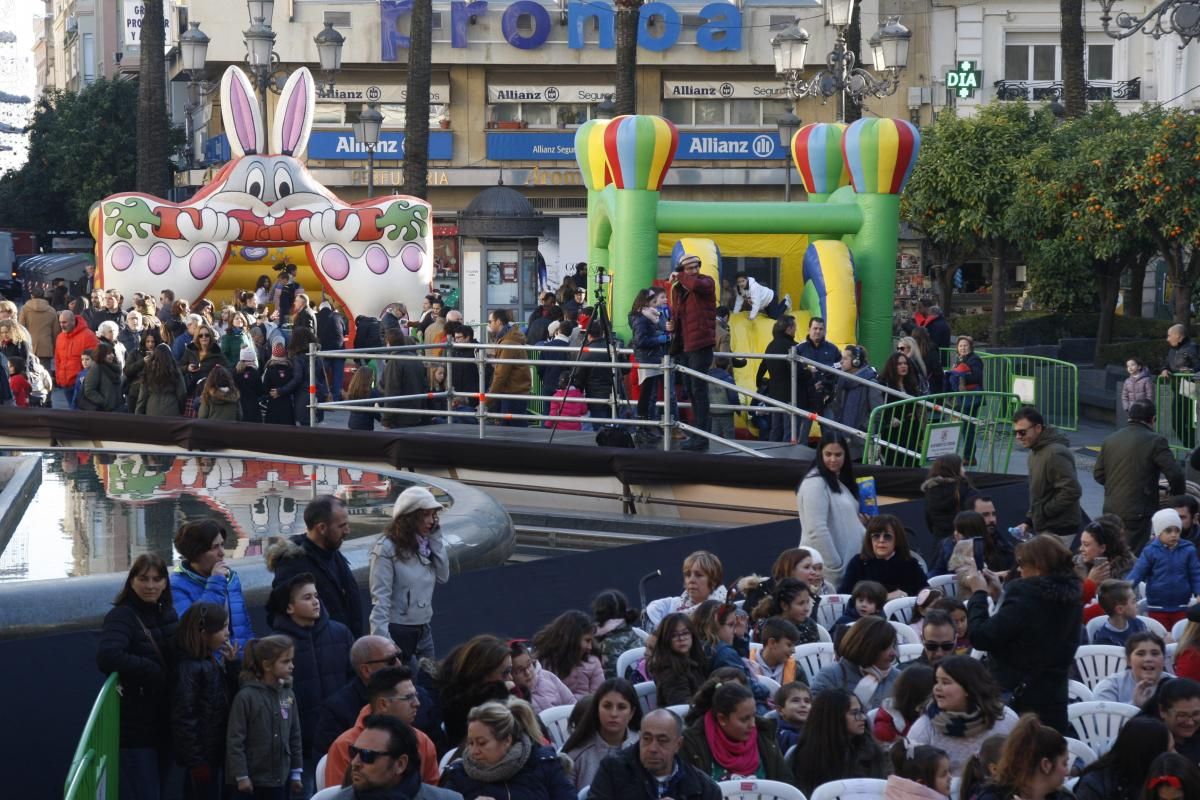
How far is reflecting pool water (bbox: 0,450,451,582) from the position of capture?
10.7 m

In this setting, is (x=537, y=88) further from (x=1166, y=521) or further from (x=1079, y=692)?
(x=1079, y=692)

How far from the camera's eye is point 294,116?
2992cm

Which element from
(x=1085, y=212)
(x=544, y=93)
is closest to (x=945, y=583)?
(x=1085, y=212)

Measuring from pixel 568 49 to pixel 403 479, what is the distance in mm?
37388

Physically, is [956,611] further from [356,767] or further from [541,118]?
[541,118]

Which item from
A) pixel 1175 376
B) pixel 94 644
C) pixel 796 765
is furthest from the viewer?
pixel 1175 376

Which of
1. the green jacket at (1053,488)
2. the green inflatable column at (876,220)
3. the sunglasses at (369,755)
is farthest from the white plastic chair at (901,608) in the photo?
the green inflatable column at (876,220)

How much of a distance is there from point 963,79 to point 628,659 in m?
40.9

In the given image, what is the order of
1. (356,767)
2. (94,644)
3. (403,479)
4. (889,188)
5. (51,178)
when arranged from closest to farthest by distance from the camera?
(356,767)
(94,644)
(403,479)
(889,188)
(51,178)

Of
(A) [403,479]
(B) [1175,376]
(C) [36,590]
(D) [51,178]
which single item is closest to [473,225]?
(B) [1175,376]

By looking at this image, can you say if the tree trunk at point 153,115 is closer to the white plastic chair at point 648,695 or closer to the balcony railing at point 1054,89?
the balcony railing at point 1054,89

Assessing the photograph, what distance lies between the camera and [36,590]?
8.40 m

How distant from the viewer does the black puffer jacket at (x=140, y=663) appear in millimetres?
7086

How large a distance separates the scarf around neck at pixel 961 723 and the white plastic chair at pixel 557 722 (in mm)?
1502
